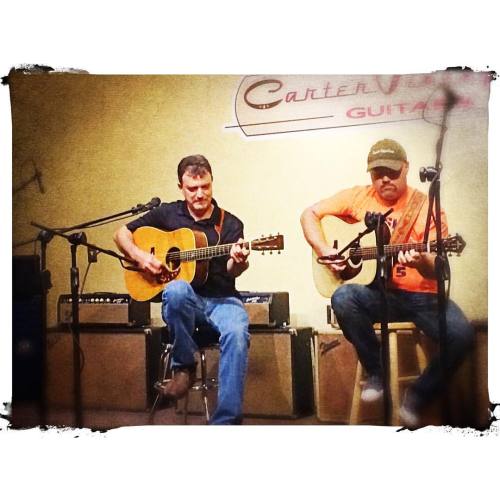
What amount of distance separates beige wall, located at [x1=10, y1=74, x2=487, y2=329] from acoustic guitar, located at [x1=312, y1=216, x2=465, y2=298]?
5 centimetres

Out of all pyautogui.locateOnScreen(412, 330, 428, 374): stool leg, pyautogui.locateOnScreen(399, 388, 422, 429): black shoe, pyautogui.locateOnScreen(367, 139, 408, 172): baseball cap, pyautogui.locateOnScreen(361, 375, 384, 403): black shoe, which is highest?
pyautogui.locateOnScreen(367, 139, 408, 172): baseball cap

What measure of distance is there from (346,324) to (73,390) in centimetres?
152

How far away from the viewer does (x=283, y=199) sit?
3.31m

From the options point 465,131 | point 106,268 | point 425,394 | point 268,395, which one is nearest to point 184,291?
point 106,268

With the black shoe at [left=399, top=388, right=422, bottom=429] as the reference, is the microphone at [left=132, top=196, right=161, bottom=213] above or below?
above

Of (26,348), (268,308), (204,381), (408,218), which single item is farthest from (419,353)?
(26,348)

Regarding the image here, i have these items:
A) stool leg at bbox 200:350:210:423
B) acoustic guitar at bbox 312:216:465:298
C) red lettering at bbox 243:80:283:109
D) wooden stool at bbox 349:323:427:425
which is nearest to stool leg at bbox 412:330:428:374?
wooden stool at bbox 349:323:427:425

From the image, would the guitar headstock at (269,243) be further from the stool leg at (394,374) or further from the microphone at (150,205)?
the stool leg at (394,374)

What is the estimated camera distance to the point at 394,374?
129 inches

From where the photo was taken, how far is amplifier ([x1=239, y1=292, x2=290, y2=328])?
329 cm

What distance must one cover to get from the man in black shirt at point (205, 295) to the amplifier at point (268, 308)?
0.14 ft

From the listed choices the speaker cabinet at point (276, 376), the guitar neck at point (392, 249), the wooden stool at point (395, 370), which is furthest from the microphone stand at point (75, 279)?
the wooden stool at point (395, 370)

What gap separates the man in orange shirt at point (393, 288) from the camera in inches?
129

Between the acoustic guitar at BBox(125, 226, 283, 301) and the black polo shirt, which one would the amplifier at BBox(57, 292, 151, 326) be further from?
the black polo shirt
